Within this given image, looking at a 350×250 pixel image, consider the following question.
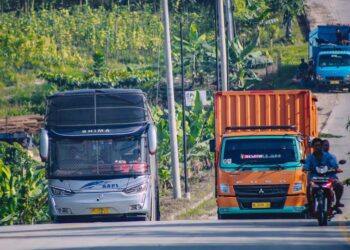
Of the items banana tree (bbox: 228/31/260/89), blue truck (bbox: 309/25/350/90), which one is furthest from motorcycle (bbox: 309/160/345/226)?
blue truck (bbox: 309/25/350/90)

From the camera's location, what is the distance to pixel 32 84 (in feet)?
196

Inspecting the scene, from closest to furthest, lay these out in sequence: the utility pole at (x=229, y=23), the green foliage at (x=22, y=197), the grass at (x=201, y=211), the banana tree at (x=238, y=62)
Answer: the grass at (x=201, y=211), the green foliage at (x=22, y=197), the banana tree at (x=238, y=62), the utility pole at (x=229, y=23)

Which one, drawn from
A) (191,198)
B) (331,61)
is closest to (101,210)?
(191,198)

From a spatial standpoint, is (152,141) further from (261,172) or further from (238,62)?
A: (238,62)

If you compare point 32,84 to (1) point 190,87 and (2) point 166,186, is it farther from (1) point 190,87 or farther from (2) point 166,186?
(2) point 166,186

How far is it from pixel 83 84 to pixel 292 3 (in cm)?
1660

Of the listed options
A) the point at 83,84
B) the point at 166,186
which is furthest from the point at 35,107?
the point at 166,186

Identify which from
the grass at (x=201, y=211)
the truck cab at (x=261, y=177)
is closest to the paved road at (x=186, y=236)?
the truck cab at (x=261, y=177)

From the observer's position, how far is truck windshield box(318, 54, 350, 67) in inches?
2173

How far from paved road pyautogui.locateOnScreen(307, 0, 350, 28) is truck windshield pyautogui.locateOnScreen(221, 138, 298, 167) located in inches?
1814

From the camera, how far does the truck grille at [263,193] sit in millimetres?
25219

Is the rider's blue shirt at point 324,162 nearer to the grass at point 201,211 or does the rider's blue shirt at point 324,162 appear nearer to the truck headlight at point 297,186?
the truck headlight at point 297,186

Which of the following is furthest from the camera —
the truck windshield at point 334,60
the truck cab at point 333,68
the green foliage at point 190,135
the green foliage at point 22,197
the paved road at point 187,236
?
the truck windshield at point 334,60

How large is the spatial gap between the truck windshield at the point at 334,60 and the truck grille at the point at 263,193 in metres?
30.6
